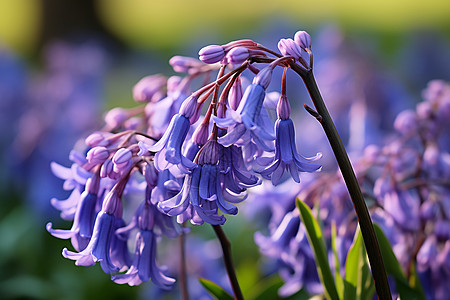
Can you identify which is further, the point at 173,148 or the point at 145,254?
the point at 145,254

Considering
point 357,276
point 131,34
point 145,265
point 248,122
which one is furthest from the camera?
point 131,34

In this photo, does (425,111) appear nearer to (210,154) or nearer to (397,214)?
(397,214)

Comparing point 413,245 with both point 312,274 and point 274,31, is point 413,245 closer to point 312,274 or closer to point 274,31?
point 312,274

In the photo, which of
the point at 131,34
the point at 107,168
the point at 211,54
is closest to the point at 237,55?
the point at 211,54

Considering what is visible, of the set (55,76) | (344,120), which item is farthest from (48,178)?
(344,120)

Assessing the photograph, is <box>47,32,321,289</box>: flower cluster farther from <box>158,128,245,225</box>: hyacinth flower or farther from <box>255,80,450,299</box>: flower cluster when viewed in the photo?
<box>255,80,450,299</box>: flower cluster

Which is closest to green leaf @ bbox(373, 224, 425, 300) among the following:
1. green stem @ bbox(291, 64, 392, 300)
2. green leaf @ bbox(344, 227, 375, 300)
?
green leaf @ bbox(344, 227, 375, 300)
